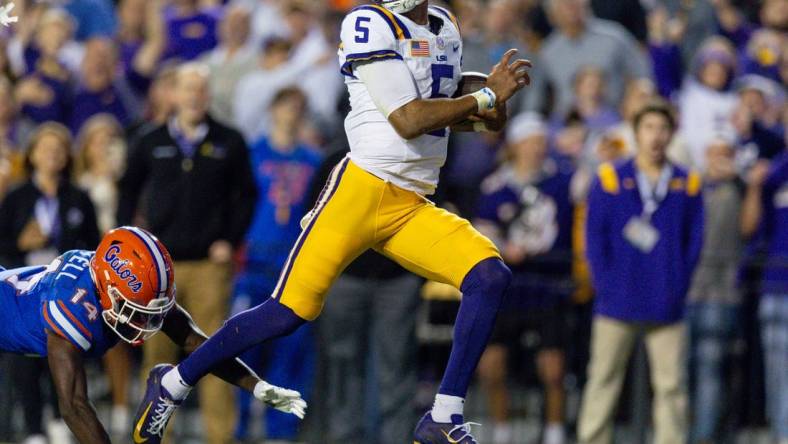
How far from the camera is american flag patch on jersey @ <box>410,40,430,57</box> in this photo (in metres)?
6.90

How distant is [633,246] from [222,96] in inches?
171

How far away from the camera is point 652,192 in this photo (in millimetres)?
10227

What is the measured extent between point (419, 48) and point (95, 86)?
6718 millimetres

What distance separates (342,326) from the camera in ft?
34.8

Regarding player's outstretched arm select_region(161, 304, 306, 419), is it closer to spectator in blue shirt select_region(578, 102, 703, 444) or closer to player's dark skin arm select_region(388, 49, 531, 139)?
player's dark skin arm select_region(388, 49, 531, 139)

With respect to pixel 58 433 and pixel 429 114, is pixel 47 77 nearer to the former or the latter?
pixel 58 433

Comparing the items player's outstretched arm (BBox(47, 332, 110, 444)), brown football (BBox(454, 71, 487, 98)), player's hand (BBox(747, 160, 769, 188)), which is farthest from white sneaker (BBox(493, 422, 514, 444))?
player's outstretched arm (BBox(47, 332, 110, 444))

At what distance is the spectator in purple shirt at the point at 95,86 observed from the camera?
13.1m

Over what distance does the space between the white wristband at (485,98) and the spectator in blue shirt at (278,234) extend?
398 centimetres

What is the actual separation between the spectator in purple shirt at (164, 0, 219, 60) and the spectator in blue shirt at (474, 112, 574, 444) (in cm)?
363

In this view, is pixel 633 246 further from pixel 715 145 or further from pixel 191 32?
pixel 191 32

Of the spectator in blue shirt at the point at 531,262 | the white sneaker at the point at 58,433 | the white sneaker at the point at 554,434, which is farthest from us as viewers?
the spectator in blue shirt at the point at 531,262

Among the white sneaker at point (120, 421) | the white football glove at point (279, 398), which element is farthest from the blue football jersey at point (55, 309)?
the white sneaker at point (120, 421)

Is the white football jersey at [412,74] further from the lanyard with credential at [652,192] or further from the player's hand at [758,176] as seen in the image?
the player's hand at [758,176]
